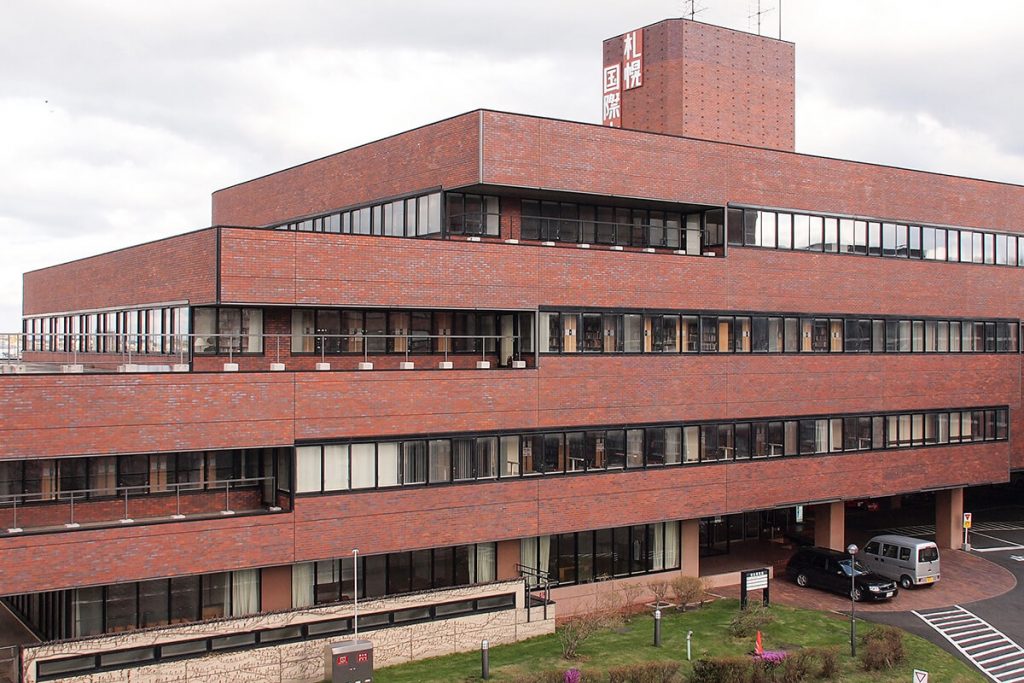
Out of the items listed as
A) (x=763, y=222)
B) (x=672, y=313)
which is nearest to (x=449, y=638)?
(x=672, y=313)

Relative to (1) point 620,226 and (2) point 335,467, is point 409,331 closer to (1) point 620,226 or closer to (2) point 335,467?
(2) point 335,467

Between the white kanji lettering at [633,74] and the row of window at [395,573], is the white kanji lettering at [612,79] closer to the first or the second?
the white kanji lettering at [633,74]

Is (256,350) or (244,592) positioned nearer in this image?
(244,592)

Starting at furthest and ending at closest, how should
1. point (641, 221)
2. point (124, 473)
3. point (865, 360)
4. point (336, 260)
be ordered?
1. point (865, 360)
2. point (641, 221)
3. point (336, 260)
4. point (124, 473)

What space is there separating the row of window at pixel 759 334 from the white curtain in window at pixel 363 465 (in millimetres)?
6873

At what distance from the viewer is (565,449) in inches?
1312

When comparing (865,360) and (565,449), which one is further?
(865,360)

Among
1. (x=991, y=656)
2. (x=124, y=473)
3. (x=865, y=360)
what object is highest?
(x=865, y=360)

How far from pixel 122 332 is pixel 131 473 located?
9281mm

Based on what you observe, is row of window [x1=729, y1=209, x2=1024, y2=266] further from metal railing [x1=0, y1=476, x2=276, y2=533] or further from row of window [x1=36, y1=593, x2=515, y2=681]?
metal railing [x1=0, y1=476, x2=276, y2=533]

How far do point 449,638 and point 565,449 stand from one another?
731 cm

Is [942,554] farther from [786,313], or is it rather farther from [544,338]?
[544,338]

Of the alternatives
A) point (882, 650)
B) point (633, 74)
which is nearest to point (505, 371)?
point (882, 650)

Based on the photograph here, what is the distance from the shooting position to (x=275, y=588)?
29.0m
